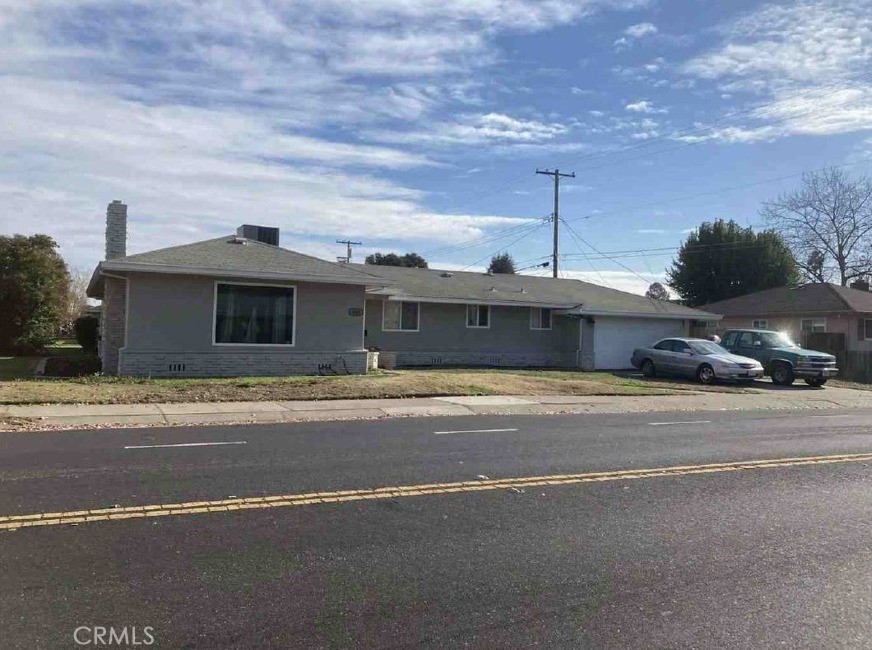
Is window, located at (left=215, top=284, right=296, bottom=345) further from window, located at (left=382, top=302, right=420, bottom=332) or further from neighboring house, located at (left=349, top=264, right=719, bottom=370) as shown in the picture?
window, located at (left=382, top=302, right=420, bottom=332)

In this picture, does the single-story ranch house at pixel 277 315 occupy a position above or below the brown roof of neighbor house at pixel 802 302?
below

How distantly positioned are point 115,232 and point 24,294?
9965 mm

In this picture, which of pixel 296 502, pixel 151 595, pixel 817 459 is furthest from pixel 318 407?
pixel 151 595

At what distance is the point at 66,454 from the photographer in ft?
28.1

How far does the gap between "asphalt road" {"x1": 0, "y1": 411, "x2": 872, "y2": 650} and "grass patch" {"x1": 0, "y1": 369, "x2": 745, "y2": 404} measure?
527 centimetres

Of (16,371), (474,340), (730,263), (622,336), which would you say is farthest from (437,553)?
(730,263)

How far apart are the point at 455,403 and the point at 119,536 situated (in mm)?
10937

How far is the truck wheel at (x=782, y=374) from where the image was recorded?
2372cm

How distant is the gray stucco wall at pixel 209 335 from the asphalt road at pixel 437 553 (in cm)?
915

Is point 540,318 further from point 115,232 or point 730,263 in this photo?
point 730,263

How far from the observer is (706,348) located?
78.8 feet

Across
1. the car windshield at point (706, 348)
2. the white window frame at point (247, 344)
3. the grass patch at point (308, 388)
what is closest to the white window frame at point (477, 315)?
the grass patch at point (308, 388)

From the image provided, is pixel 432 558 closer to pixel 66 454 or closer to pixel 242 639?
pixel 242 639

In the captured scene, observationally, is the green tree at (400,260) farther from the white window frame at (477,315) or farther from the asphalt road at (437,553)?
the asphalt road at (437,553)
